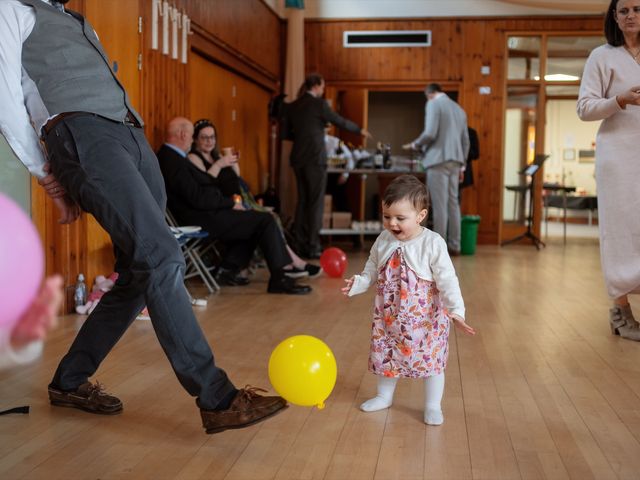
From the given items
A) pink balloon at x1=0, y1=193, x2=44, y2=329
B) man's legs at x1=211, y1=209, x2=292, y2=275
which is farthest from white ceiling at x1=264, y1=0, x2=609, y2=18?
pink balloon at x1=0, y1=193, x2=44, y2=329

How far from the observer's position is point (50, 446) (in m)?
2.12

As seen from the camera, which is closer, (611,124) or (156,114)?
(611,124)

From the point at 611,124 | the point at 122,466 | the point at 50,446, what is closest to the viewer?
the point at 122,466

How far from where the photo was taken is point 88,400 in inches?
95.7

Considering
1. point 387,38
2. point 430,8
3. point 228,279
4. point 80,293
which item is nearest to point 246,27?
point 387,38

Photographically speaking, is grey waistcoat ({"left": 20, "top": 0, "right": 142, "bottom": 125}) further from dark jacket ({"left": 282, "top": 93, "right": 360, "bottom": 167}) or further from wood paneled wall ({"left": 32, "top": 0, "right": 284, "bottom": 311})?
dark jacket ({"left": 282, "top": 93, "right": 360, "bottom": 167})

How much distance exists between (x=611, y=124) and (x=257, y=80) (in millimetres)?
5684

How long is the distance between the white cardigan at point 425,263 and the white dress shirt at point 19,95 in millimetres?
1024

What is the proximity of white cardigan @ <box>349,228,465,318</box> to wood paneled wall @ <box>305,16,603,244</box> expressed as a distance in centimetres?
762

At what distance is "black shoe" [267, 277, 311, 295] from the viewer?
17.0 feet

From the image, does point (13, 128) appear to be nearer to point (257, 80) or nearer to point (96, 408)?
point (96, 408)

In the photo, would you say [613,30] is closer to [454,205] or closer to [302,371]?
[302,371]

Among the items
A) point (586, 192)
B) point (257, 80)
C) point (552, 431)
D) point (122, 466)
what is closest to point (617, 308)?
point (552, 431)

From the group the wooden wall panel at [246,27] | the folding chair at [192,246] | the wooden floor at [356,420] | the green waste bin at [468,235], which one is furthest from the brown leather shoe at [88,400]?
the green waste bin at [468,235]
